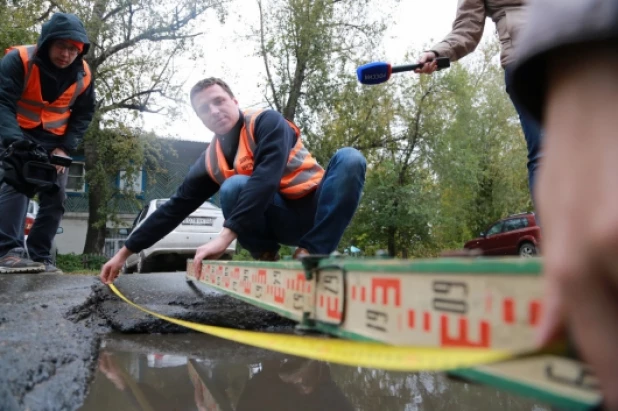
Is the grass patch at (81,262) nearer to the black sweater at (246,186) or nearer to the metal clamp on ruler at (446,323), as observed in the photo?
the black sweater at (246,186)

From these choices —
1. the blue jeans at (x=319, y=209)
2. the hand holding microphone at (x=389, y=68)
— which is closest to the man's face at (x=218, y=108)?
the blue jeans at (x=319, y=209)

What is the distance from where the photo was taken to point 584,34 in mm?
446

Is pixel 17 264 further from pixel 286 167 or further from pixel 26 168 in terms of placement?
pixel 286 167

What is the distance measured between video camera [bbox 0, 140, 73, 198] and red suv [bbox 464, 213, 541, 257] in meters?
14.3

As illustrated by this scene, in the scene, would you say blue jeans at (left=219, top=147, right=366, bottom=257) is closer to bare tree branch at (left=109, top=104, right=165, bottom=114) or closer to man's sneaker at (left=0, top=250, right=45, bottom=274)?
man's sneaker at (left=0, top=250, right=45, bottom=274)

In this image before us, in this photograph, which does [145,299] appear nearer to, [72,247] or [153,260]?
[153,260]

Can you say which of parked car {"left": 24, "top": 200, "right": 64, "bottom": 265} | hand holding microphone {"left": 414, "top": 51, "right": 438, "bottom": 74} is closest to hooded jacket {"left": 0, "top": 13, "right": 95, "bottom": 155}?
parked car {"left": 24, "top": 200, "right": 64, "bottom": 265}

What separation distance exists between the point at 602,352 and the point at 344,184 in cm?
235

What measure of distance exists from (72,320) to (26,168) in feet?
5.52

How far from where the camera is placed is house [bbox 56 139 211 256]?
18.0 meters

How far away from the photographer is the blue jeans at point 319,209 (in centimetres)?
272

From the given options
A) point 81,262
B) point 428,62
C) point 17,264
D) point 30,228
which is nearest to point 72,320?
point 17,264

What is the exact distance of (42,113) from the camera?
12.5ft

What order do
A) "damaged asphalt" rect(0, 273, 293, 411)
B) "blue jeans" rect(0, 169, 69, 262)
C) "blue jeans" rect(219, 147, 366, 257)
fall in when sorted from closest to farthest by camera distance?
"damaged asphalt" rect(0, 273, 293, 411) < "blue jeans" rect(219, 147, 366, 257) < "blue jeans" rect(0, 169, 69, 262)
